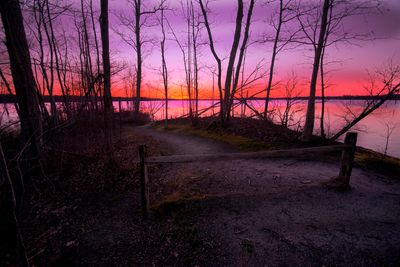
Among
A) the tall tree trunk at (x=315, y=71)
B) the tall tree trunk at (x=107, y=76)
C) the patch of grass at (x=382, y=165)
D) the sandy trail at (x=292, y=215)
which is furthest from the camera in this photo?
the tall tree trunk at (x=315, y=71)

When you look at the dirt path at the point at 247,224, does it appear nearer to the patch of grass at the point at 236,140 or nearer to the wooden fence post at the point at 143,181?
the wooden fence post at the point at 143,181

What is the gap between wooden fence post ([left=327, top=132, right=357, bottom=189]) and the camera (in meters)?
4.62

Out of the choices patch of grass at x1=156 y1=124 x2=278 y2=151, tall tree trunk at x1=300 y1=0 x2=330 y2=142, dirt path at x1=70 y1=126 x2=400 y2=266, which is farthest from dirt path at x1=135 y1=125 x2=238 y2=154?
tall tree trunk at x1=300 y1=0 x2=330 y2=142

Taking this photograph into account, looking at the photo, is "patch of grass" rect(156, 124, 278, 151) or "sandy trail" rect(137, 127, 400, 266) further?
"patch of grass" rect(156, 124, 278, 151)

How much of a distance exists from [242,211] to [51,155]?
6.58m

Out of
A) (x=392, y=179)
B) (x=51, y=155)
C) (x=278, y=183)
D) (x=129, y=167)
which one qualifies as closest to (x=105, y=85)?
(x=129, y=167)

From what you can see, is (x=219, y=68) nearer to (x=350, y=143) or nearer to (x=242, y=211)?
(x=350, y=143)

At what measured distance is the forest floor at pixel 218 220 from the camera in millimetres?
3072

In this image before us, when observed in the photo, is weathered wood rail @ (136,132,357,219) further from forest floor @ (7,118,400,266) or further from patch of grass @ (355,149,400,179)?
patch of grass @ (355,149,400,179)

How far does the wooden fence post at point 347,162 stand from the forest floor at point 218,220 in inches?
9.9

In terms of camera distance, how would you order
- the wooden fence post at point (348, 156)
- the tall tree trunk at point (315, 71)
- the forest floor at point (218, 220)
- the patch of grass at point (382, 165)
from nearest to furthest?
the forest floor at point (218, 220)
the wooden fence post at point (348, 156)
the patch of grass at point (382, 165)
the tall tree trunk at point (315, 71)

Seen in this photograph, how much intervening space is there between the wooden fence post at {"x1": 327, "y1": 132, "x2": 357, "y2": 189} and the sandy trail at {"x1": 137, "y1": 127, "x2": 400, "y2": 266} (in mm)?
232

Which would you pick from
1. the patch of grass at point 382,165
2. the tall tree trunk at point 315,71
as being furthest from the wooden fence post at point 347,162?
the tall tree trunk at point 315,71

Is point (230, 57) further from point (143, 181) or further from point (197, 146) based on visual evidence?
point (143, 181)
